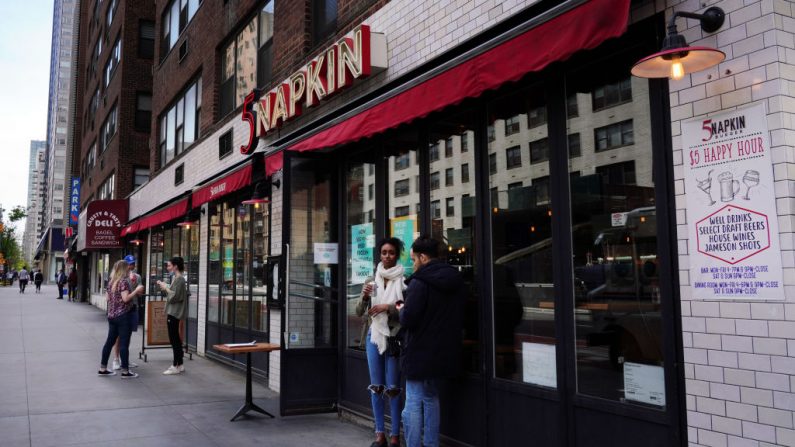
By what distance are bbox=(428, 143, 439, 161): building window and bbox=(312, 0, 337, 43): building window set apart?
10.1 feet

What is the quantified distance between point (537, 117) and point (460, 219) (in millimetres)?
1268

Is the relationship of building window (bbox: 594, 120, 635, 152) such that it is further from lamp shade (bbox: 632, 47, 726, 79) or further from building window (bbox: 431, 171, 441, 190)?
building window (bbox: 431, 171, 441, 190)

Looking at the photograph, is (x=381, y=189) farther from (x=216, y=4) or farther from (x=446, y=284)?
(x=216, y=4)

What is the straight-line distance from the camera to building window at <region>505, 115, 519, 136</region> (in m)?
5.36

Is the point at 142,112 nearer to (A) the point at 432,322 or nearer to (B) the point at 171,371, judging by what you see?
(B) the point at 171,371

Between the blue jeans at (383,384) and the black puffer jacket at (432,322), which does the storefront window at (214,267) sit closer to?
the blue jeans at (383,384)

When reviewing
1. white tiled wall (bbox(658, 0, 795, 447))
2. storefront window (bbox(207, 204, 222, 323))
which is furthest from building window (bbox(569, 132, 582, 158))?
storefront window (bbox(207, 204, 222, 323))

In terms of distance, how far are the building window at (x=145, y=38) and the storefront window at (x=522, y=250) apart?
23.5 m

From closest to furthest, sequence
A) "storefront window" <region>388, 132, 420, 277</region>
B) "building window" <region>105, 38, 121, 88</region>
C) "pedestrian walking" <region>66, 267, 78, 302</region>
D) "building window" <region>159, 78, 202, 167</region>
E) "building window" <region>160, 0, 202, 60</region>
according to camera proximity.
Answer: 1. "storefront window" <region>388, 132, 420, 277</region>
2. "building window" <region>159, 78, 202, 167</region>
3. "building window" <region>160, 0, 202, 60</region>
4. "building window" <region>105, 38, 121, 88</region>
5. "pedestrian walking" <region>66, 267, 78, 302</region>

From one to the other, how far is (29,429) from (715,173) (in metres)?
6.87

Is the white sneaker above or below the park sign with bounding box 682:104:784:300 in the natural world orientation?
below

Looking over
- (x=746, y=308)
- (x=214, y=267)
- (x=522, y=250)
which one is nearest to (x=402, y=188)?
(x=522, y=250)

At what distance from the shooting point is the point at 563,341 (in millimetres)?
4660

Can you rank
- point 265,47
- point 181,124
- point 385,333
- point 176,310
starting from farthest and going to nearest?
point 181,124
point 265,47
point 176,310
point 385,333
